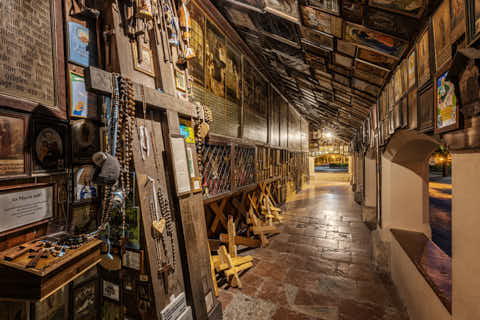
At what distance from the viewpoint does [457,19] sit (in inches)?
57.7

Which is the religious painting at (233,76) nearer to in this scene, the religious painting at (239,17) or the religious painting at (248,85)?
the religious painting at (248,85)

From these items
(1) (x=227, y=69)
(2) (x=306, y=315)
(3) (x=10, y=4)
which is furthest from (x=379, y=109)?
(3) (x=10, y=4)

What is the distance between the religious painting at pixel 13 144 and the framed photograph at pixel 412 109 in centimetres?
379

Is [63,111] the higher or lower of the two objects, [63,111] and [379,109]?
the lower

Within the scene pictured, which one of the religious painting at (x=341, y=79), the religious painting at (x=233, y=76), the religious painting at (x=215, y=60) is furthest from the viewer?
the religious painting at (x=233, y=76)

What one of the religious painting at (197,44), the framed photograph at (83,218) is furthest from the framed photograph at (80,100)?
the religious painting at (197,44)

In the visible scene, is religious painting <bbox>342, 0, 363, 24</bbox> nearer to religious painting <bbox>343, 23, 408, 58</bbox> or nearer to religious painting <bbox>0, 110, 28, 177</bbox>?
religious painting <bbox>343, 23, 408, 58</bbox>

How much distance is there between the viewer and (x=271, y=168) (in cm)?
805

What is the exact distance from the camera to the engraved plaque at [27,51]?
4.80 ft

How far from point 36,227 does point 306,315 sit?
343 cm

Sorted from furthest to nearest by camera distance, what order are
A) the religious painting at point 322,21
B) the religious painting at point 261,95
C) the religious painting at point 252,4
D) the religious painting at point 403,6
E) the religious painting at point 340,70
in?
the religious painting at point 261,95
the religious painting at point 340,70
the religious painting at point 252,4
the religious painting at point 322,21
the religious painting at point 403,6

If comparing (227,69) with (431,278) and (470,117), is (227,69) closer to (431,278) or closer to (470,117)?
(470,117)

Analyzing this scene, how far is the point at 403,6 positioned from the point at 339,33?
943 mm

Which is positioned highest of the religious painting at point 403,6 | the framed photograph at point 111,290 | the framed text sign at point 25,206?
the religious painting at point 403,6
